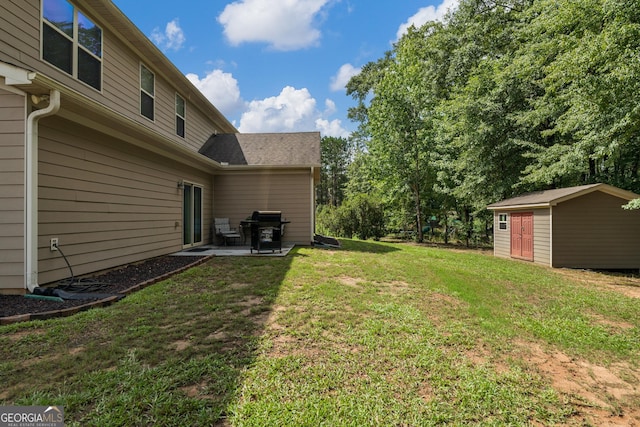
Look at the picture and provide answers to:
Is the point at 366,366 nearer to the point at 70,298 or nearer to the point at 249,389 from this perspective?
the point at 249,389

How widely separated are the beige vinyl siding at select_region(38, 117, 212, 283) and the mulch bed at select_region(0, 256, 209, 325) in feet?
1.04

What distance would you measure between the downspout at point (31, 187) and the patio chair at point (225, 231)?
5823 mm

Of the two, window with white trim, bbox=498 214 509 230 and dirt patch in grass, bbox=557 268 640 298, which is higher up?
window with white trim, bbox=498 214 509 230

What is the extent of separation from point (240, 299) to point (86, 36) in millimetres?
6452

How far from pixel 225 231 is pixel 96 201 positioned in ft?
16.1

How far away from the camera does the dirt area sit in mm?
3354

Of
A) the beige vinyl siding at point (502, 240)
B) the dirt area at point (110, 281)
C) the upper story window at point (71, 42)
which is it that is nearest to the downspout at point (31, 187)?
the dirt area at point (110, 281)

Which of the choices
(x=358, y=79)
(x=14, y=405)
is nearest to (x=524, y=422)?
(x=14, y=405)

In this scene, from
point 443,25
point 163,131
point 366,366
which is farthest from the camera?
point 443,25

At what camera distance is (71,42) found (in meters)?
5.58

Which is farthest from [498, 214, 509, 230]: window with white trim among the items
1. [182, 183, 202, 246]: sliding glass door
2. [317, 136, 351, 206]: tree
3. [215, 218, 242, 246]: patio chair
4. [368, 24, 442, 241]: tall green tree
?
[317, 136, 351, 206]: tree

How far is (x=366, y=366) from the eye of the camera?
2.34 m

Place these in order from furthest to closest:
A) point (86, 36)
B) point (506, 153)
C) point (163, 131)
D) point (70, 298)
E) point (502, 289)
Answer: point (506, 153), point (163, 131), point (86, 36), point (502, 289), point (70, 298)

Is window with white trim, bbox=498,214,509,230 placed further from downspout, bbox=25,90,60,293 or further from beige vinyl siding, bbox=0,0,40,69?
beige vinyl siding, bbox=0,0,40,69
